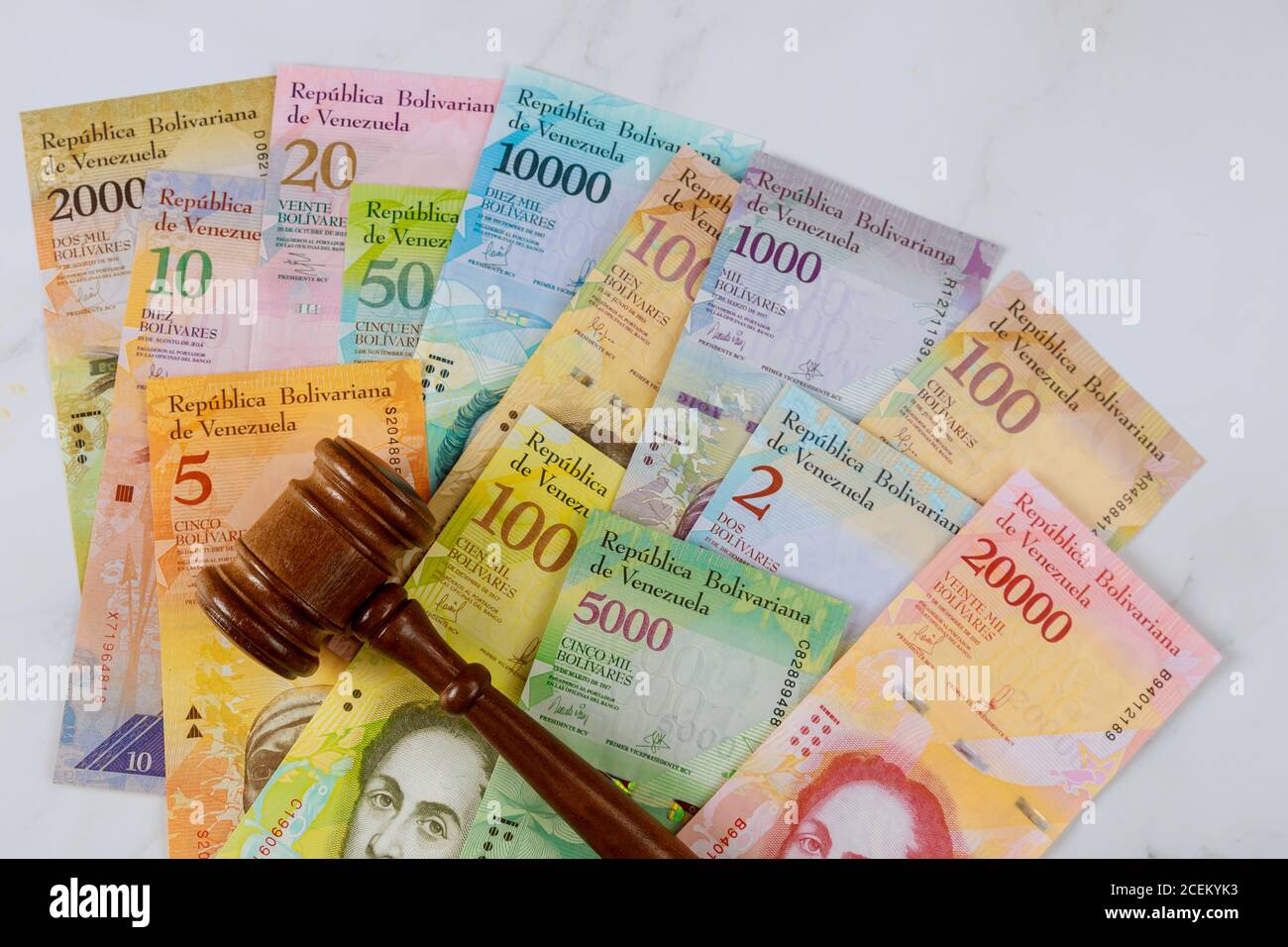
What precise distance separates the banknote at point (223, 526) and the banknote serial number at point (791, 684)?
0.37 meters

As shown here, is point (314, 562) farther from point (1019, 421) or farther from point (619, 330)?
point (1019, 421)

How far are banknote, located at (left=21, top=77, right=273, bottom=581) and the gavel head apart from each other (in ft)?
0.76

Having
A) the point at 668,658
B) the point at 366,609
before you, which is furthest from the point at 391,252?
the point at 668,658

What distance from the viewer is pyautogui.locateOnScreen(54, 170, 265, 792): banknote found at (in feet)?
2.96

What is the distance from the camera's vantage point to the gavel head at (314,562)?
0.77m

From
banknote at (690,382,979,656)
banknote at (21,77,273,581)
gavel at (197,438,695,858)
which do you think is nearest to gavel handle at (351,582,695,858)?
gavel at (197,438,695,858)

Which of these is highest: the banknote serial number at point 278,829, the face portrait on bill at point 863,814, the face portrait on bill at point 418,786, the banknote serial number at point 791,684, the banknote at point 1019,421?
the banknote at point 1019,421

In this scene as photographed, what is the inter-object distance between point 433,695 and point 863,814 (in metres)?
0.37

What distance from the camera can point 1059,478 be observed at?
88 cm

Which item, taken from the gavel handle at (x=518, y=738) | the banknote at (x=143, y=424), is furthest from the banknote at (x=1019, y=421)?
the banknote at (x=143, y=424)

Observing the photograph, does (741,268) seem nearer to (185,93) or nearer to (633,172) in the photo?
(633,172)

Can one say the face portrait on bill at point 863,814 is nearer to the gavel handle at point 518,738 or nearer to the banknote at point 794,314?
the gavel handle at point 518,738

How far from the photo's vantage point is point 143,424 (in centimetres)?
90
